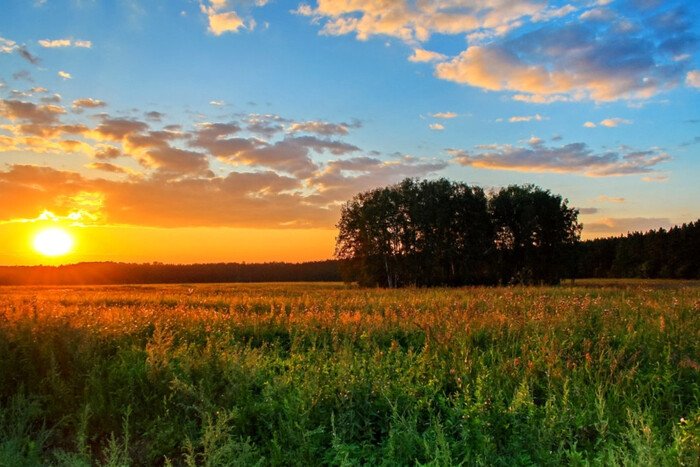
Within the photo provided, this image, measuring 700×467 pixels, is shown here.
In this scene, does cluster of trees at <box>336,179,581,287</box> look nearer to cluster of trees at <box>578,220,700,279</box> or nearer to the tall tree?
the tall tree

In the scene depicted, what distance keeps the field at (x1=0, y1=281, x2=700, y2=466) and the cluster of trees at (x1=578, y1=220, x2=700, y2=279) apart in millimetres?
84211

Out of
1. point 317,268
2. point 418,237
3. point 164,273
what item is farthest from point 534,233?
point 164,273

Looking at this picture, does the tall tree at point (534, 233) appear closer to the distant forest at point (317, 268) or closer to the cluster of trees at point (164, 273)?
the distant forest at point (317, 268)

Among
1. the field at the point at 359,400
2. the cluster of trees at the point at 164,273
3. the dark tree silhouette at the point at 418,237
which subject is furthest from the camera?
the cluster of trees at the point at 164,273

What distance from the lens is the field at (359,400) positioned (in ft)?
17.9

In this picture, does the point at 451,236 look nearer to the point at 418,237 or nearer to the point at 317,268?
the point at 418,237

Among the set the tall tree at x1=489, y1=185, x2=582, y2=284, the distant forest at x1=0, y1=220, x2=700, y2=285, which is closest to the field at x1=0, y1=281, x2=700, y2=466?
the tall tree at x1=489, y1=185, x2=582, y2=284

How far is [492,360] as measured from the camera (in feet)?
25.9

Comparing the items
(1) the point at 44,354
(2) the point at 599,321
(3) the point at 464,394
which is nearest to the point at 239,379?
(3) the point at 464,394

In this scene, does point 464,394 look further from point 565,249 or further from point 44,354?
point 565,249

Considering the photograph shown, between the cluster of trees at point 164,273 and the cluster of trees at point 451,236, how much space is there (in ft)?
163

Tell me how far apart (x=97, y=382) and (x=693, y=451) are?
7.30m

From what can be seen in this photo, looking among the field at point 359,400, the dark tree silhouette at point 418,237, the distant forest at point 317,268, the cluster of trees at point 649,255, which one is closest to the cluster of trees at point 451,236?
the dark tree silhouette at point 418,237

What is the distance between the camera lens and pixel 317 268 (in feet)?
385
